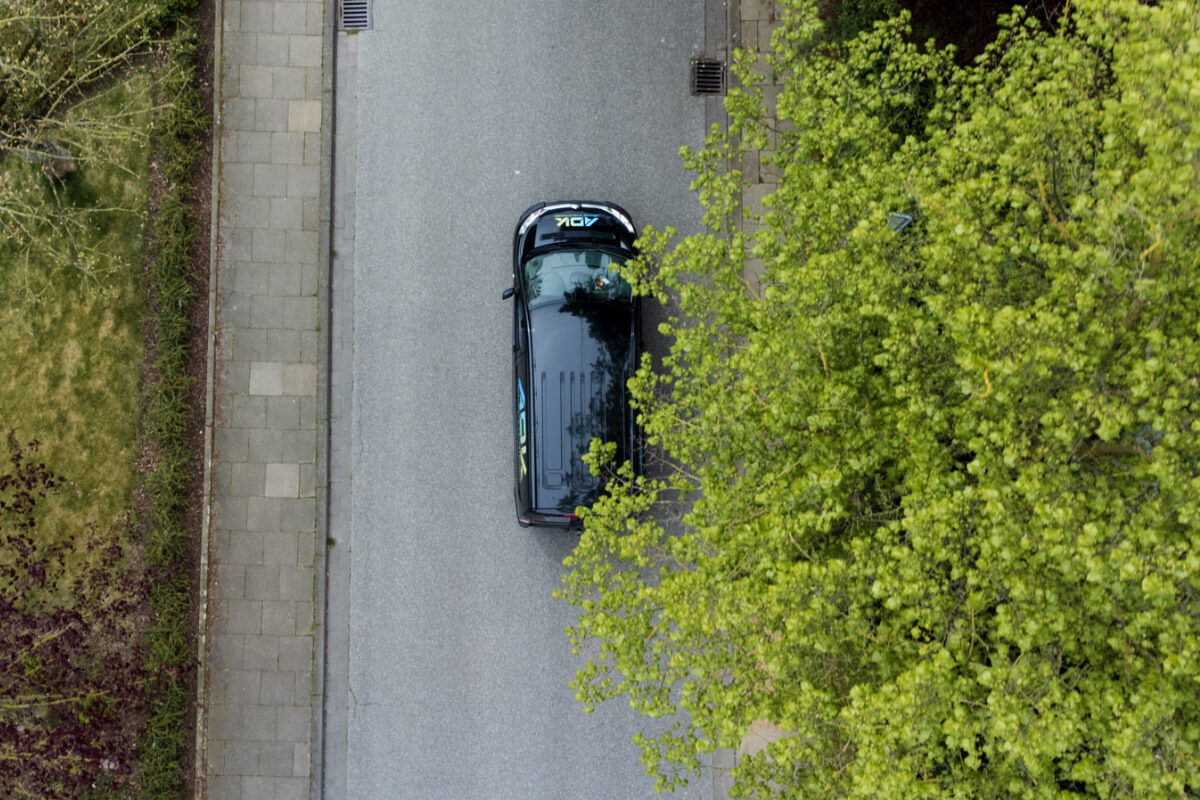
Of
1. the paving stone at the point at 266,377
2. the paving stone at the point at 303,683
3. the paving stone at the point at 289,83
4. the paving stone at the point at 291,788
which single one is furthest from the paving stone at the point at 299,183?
the paving stone at the point at 291,788

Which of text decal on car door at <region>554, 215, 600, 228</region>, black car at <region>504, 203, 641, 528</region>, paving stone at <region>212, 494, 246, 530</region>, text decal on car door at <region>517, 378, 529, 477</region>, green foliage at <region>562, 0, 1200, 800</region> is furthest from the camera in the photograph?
paving stone at <region>212, 494, 246, 530</region>

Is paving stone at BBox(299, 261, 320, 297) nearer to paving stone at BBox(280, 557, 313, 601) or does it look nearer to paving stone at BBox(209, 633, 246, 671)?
paving stone at BBox(280, 557, 313, 601)

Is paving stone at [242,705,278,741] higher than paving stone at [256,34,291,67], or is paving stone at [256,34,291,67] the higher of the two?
paving stone at [256,34,291,67]

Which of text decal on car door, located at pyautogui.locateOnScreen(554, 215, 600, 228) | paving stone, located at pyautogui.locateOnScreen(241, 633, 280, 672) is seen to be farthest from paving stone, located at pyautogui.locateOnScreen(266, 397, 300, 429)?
text decal on car door, located at pyautogui.locateOnScreen(554, 215, 600, 228)

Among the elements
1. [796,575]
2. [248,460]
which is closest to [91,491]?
[248,460]

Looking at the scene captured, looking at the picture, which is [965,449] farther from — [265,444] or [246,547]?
[246,547]

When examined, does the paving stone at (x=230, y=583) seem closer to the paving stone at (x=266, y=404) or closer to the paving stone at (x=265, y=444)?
the paving stone at (x=266, y=404)
